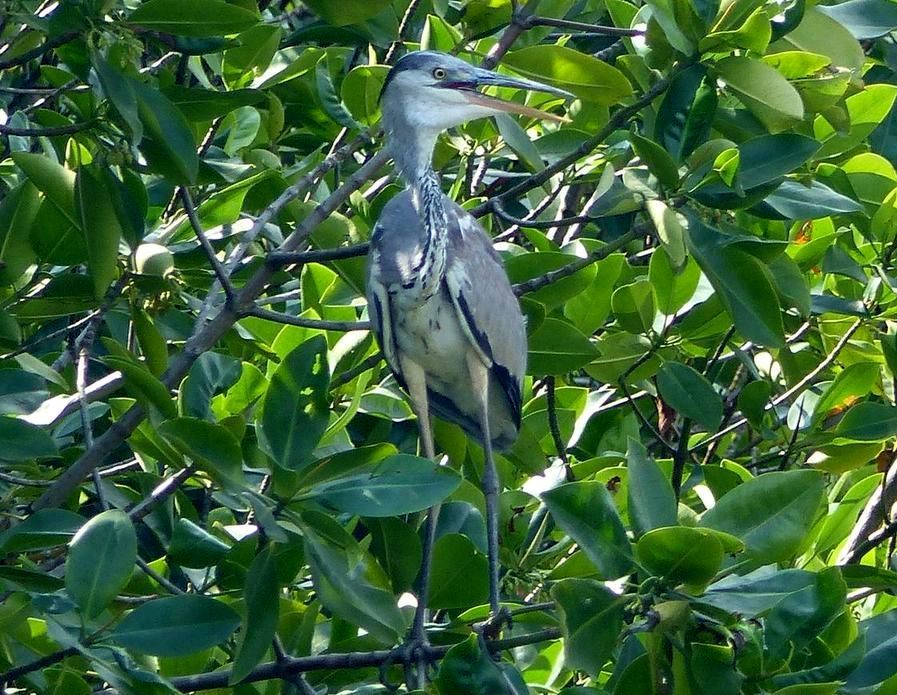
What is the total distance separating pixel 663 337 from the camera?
332 centimetres

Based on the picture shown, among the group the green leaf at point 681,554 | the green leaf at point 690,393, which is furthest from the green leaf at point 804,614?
the green leaf at point 690,393

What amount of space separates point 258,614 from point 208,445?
29cm

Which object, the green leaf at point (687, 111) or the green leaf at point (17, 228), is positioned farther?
the green leaf at point (17, 228)

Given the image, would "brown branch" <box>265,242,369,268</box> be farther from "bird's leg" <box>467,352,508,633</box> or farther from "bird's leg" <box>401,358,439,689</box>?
"bird's leg" <box>467,352,508,633</box>

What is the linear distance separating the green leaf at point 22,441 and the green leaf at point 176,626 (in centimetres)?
43

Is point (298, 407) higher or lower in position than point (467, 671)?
higher

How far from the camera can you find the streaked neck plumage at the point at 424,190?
330cm

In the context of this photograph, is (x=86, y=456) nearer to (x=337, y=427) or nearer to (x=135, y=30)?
(x=337, y=427)

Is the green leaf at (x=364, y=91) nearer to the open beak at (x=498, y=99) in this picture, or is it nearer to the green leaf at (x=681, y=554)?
the open beak at (x=498, y=99)

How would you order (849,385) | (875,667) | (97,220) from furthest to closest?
1. (849,385)
2. (97,220)
3. (875,667)

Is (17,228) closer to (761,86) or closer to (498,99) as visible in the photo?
(498,99)

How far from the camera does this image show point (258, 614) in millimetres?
2205

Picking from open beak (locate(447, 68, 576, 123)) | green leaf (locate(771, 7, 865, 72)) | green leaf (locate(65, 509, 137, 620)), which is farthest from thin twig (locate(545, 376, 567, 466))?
green leaf (locate(65, 509, 137, 620))

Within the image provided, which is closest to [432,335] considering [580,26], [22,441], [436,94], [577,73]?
[436,94]
